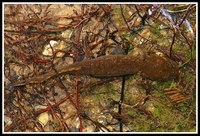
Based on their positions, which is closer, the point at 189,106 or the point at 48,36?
the point at 189,106

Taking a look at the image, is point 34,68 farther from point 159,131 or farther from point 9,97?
point 159,131

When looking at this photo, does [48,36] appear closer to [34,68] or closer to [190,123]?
[34,68]

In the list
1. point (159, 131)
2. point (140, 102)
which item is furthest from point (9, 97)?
point (159, 131)

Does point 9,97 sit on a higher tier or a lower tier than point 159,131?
higher

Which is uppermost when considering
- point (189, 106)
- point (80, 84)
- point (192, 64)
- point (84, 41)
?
point (84, 41)

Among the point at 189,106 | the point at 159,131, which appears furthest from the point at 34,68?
the point at 189,106

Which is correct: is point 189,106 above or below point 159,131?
above
